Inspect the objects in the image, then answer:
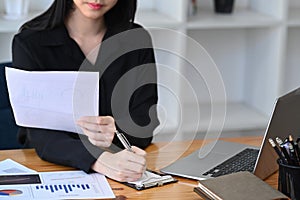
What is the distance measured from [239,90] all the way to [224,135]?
12.0 inches

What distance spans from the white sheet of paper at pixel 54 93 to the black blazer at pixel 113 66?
13 cm

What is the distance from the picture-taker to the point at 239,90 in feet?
12.8

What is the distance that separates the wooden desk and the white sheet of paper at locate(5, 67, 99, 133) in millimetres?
138

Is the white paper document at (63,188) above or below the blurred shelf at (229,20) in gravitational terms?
below

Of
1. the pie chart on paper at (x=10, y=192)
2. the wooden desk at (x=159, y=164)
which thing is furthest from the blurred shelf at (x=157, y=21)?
the pie chart on paper at (x=10, y=192)

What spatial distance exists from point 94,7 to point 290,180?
2.89ft

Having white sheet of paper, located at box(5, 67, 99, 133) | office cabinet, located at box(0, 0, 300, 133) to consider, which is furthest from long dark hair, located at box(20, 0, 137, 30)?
office cabinet, located at box(0, 0, 300, 133)

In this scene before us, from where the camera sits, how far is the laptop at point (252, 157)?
5.99 feet

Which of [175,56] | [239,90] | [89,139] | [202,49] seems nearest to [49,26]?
[89,139]

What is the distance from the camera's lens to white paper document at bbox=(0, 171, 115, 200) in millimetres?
1741

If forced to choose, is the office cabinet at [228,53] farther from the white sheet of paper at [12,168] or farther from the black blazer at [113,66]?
the white sheet of paper at [12,168]

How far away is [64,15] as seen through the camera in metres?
2.32

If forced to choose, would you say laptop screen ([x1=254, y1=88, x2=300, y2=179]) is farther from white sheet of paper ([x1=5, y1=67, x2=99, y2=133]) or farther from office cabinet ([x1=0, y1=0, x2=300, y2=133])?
office cabinet ([x1=0, y1=0, x2=300, y2=133])

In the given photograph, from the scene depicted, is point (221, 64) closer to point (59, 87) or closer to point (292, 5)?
point (292, 5)
